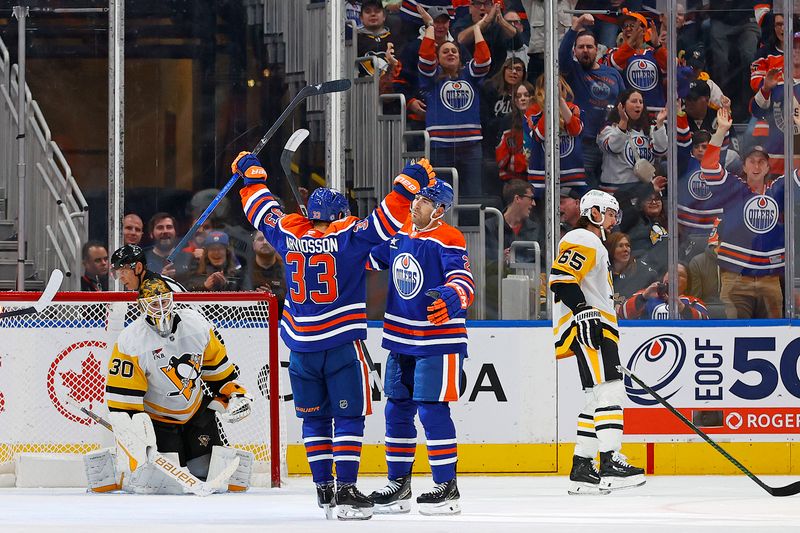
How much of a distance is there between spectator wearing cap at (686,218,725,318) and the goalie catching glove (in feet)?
8.43

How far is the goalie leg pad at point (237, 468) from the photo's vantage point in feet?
17.5

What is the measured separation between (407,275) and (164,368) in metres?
1.14

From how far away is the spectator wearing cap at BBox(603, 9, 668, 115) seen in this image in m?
7.45

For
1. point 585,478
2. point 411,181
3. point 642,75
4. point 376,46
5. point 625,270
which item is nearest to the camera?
point 411,181

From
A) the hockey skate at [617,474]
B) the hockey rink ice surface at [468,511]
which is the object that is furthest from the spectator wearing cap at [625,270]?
the hockey skate at [617,474]

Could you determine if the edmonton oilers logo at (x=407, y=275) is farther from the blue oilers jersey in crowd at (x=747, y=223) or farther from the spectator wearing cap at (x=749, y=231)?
the blue oilers jersey in crowd at (x=747, y=223)

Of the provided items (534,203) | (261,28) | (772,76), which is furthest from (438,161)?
(772,76)

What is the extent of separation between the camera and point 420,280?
4.78 m

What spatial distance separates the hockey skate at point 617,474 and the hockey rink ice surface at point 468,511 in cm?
5

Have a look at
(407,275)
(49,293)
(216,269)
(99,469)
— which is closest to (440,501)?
(407,275)

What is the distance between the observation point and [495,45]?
730 centimetres

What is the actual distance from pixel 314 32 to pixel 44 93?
1.45m

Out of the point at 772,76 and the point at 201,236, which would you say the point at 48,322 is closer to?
the point at 201,236

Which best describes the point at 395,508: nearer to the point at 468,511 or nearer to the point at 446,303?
the point at 468,511
